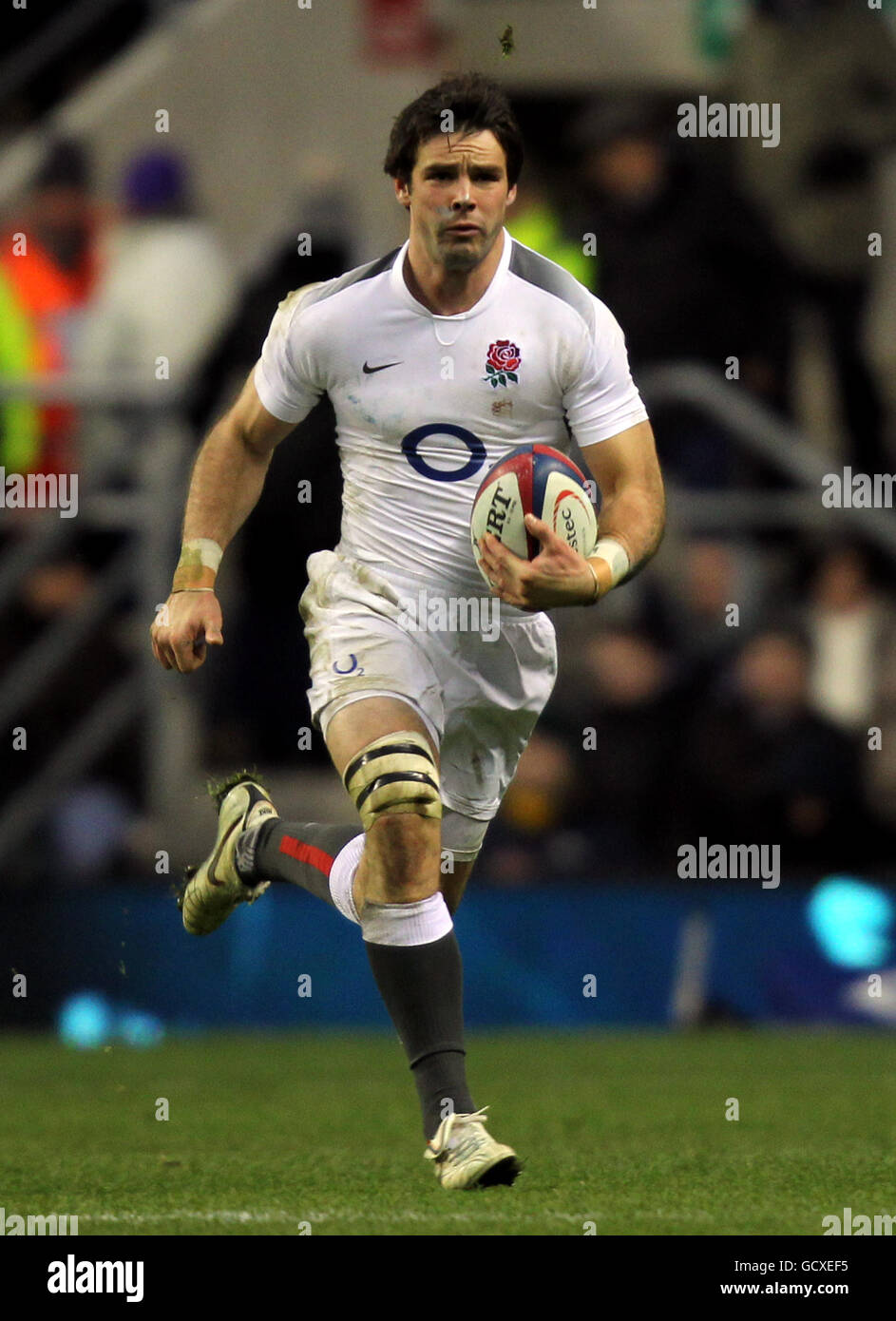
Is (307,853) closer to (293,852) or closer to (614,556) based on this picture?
(293,852)

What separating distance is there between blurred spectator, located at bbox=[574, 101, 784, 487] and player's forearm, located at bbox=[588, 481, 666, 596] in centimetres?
558

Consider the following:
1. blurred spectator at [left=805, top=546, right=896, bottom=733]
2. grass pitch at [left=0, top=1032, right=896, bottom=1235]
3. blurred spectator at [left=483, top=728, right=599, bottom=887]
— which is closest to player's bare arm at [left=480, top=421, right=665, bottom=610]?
grass pitch at [left=0, top=1032, right=896, bottom=1235]

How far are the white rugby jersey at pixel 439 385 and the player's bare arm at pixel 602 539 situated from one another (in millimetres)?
68

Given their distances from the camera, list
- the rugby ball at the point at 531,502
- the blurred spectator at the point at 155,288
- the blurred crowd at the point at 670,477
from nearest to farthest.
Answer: the rugby ball at the point at 531,502 → the blurred crowd at the point at 670,477 → the blurred spectator at the point at 155,288

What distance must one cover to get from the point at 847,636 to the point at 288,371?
229 inches

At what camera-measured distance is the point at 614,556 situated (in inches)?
261

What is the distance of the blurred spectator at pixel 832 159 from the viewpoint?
1348cm

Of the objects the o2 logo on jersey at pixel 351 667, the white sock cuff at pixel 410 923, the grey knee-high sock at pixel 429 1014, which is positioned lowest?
the grey knee-high sock at pixel 429 1014

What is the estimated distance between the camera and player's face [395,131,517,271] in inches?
267

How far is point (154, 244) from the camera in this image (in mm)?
13008

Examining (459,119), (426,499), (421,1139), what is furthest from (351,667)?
(421,1139)

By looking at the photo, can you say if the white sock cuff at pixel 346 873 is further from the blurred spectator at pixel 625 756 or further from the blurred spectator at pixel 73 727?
the blurred spectator at pixel 73 727

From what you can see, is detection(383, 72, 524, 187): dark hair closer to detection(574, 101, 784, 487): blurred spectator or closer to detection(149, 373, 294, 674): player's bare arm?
detection(149, 373, 294, 674): player's bare arm

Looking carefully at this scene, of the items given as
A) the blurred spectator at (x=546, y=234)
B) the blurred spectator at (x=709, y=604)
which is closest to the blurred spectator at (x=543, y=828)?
the blurred spectator at (x=709, y=604)
